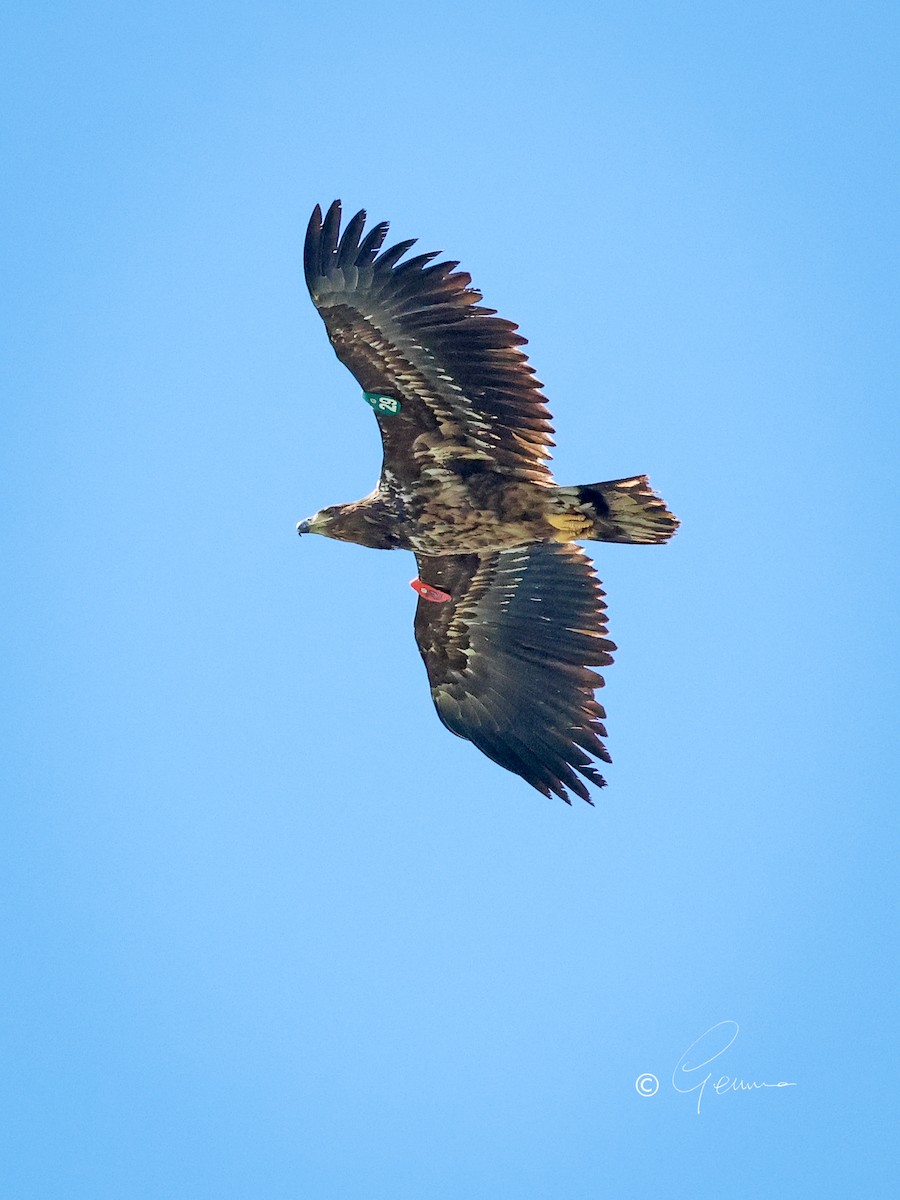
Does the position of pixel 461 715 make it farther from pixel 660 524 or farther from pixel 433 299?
pixel 433 299

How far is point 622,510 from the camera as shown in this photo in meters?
13.8

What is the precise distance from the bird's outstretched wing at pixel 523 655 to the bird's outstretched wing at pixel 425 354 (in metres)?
1.05

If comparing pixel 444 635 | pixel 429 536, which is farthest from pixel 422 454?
pixel 444 635

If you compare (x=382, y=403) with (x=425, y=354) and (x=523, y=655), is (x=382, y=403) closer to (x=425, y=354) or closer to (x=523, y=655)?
(x=425, y=354)

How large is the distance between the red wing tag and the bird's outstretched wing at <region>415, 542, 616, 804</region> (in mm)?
39

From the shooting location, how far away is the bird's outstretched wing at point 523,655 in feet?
47.3

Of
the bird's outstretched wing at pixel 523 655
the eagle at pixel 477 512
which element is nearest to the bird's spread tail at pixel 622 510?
the eagle at pixel 477 512

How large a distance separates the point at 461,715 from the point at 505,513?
6.18ft

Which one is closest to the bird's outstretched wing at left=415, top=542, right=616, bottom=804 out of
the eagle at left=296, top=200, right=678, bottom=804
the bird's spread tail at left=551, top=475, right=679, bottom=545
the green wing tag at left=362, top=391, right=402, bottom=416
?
the eagle at left=296, top=200, right=678, bottom=804

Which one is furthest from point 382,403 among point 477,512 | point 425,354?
point 477,512

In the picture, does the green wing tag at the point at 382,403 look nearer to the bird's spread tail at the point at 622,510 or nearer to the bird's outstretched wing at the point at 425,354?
the bird's outstretched wing at the point at 425,354

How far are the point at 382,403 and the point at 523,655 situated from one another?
2326 mm

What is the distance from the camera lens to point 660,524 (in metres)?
13.7

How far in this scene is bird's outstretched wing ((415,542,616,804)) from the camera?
568 inches
